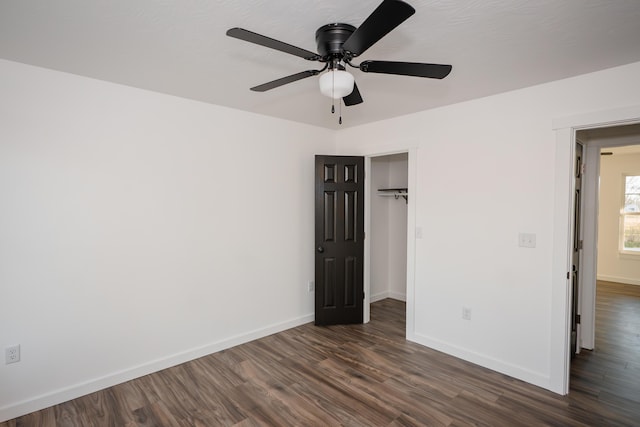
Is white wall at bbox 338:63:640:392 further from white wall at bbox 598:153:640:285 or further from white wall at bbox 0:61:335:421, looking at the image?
white wall at bbox 598:153:640:285

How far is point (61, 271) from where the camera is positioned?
8.30ft

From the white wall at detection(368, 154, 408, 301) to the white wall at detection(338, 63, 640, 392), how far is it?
4.76 ft

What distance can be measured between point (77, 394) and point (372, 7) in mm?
3397

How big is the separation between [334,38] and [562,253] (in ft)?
7.93

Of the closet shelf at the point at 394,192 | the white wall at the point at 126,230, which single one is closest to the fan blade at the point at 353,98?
the white wall at the point at 126,230

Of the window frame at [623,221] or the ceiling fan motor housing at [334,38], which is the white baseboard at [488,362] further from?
the window frame at [623,221]

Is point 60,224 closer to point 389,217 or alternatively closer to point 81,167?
point 81,167

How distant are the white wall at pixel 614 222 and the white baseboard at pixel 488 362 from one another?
5.13 metres

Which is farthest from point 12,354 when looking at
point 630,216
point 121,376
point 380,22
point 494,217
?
point 630,216

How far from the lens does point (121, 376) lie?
2.79m

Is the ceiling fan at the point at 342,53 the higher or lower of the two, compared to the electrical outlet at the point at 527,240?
higher

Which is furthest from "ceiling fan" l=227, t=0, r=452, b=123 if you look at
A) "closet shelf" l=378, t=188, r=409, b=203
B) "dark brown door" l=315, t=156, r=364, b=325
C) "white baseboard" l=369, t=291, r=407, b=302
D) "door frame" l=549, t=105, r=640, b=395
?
"white baseboard" l=369, t=291, r=407, b=302

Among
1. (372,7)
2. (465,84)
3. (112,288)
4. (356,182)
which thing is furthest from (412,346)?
(372,7)

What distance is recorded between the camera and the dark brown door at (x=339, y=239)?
13.1 feet
